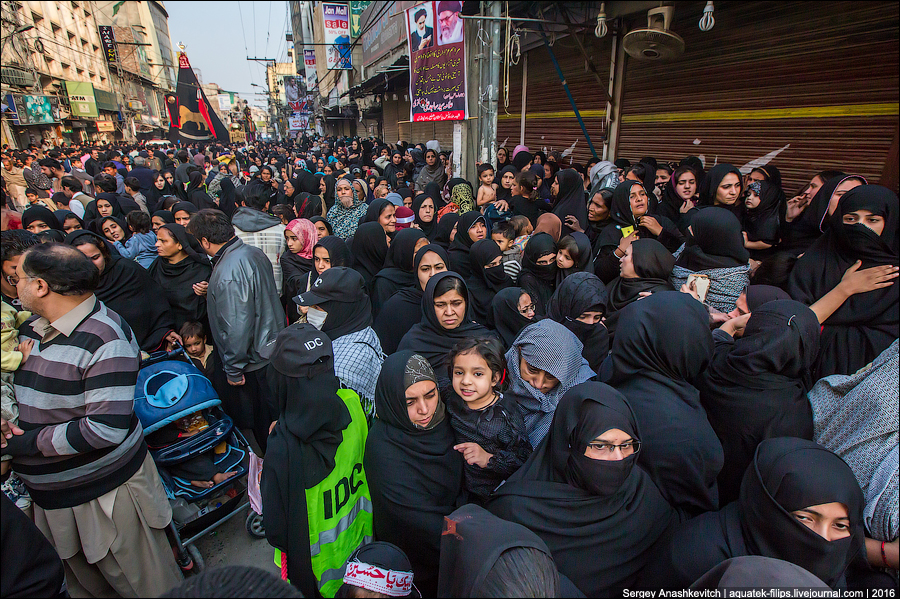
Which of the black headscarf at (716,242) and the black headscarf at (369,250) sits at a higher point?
the black headscarf at (716,242)

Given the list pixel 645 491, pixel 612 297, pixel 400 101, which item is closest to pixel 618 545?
pixel 645 491

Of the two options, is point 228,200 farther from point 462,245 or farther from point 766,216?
point 766,216

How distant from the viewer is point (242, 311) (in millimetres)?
2797

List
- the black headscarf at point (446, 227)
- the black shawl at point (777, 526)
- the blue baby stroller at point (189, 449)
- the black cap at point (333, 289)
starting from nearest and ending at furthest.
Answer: the black shawl at point (777, 526), the blue baby stroller at point (189, 449), the black cap at point (333, 289), the black headscarf at point (446, 227)

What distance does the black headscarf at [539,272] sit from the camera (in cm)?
321

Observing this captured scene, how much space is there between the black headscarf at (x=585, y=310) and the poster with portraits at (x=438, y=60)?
5056 mm

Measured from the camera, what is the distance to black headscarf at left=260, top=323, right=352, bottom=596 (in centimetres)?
169

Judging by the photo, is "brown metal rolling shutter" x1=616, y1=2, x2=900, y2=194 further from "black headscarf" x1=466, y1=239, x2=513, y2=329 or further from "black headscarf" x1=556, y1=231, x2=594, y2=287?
"black headscarf" x1=466, y1=239, x2=513, y2=329

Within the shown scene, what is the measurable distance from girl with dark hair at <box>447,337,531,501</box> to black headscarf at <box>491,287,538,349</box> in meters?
0.81

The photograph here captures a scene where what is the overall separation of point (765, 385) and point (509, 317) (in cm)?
140

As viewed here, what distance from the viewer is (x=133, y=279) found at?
3104 mm

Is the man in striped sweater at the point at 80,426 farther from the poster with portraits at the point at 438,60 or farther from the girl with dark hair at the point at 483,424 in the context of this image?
the poster with portraits at the point at 438,60

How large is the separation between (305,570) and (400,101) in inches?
728

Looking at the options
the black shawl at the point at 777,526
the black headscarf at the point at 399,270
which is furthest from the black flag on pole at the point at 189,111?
the black shawl at the point at 777,526
